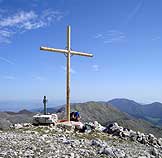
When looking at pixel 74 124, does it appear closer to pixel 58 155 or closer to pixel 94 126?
pixel 94 126

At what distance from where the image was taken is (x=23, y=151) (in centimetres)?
1525

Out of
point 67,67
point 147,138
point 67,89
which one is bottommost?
point 147,138

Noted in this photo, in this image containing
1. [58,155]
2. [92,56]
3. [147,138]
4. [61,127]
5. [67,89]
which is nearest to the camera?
[58,155]

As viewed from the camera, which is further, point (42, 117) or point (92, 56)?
point (92, 56)

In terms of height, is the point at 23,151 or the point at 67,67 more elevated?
the point at 67,67

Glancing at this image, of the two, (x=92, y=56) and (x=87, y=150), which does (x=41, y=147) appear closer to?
(x=87, y=150)

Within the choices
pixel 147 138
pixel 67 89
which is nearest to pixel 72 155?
pixel 147 138

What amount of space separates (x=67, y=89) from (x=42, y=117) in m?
3.86

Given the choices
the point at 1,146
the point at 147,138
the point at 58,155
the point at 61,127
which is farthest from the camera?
the point at 61,127

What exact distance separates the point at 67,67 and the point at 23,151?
658 inches

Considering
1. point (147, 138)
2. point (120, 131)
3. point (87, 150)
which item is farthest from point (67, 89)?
point (87, 150)

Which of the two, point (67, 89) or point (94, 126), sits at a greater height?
point (67, 89)

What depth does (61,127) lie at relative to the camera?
27.8 meters

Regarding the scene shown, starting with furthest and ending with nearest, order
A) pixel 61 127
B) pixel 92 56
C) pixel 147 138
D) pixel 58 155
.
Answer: pixel 92 56
pixel 61 127
pixel 147 138
pixel 58 155
